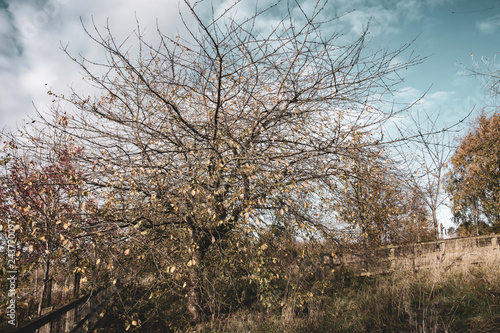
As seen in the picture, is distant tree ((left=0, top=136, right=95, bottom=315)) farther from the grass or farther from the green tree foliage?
the green tree foliage

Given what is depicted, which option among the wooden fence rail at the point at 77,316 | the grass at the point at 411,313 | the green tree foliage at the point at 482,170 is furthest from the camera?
the green tree foliage at the point at 482,170

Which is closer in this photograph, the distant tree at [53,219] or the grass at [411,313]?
the distant tree at [53,219]

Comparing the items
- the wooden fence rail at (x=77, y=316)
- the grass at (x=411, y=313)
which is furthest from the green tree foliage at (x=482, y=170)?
the wooden fence rail at (x=77, y=316)

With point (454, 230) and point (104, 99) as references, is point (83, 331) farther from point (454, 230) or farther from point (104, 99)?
point (454, 230)

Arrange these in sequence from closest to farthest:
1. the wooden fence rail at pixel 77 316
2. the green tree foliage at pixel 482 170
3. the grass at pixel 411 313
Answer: the wooden fence rail at pixel 77 316 < the grass at pixel 411 313 < the green tree foliage at pixel 482 170

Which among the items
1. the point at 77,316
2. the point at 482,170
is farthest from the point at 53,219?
the point at 482,170

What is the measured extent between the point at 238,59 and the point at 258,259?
3.37 m

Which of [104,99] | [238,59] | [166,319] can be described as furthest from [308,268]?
[104,99]

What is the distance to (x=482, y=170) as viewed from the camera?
1933 centimetres

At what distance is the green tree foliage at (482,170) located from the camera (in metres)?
17.6

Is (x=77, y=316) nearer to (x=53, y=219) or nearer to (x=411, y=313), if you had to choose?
(x=53, y=219)

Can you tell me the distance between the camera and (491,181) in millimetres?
19266

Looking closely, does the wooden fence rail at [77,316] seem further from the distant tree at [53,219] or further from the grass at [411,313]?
the grass at [411,313]

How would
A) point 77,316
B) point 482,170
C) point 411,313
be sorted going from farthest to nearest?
1. point 482,170
2. point 77,316
3. point 411,313
